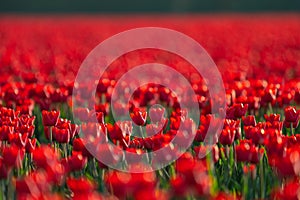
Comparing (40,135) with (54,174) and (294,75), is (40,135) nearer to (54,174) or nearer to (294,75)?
(54,174)

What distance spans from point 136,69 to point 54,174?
4.73 meters

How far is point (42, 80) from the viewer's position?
5.71 metres

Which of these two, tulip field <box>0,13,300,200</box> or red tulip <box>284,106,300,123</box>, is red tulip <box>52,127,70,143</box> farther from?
red tulip <box>284,106,300,123</box>

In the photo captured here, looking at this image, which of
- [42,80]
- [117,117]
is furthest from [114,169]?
[42,80]

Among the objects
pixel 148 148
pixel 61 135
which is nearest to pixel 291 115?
pixel 148 148

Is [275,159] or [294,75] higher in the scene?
[275,159]

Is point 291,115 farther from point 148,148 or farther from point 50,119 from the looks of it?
point 50,119

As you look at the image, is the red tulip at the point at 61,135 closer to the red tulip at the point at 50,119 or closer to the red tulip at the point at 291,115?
the red tulip at the point at 50,119

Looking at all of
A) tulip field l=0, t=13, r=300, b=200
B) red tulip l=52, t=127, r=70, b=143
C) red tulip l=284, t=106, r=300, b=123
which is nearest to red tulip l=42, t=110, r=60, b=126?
tulip field l=0, t=13, r=300, b=200

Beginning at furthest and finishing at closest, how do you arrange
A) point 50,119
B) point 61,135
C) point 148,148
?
1. point 50,119
2. point 61,135
3. point 148,148

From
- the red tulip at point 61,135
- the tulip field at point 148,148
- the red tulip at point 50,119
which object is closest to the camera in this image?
the tulip field at point 148,148

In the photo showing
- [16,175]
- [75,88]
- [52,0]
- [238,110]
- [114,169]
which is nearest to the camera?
[114,169]

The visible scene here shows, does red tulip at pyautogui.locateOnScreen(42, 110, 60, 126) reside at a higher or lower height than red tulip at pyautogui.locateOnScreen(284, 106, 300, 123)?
lower

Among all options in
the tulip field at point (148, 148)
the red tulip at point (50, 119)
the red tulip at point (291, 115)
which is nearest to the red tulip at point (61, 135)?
the tulip field at point (148, 148)
